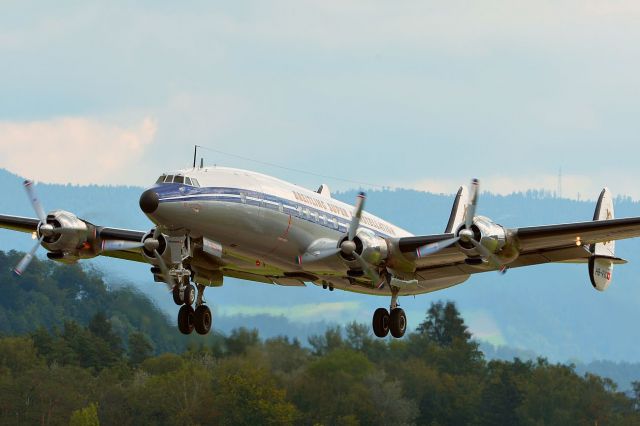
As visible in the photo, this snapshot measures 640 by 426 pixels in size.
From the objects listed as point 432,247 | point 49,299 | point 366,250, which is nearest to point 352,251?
point 366,250

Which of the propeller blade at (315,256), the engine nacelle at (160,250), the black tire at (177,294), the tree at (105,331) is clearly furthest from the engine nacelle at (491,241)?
the tree at (105,331)

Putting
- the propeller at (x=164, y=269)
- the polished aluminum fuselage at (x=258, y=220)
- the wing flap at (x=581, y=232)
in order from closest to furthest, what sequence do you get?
the polished aluminum fuselage at (x=258, y=220), the wing flap at (x=581, y=232), the propeller at (x=164, y=269)

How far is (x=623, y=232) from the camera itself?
35.1 metres

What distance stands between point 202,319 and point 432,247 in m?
6.90

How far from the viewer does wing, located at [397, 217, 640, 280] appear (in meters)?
35.0

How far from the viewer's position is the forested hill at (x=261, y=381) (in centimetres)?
7044

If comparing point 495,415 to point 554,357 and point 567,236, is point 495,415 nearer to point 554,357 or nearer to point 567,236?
point 567,236

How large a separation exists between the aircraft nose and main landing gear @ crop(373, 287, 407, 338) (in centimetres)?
881

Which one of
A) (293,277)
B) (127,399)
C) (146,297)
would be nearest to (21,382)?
(127,399)

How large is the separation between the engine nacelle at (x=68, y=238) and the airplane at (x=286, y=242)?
3cm

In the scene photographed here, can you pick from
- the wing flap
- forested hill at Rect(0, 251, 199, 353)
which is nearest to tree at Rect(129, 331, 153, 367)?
forested hill at Rect(0, 251, 199, 353)

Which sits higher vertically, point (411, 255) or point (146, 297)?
point (146, 297)

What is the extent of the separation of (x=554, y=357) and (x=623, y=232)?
158828mm

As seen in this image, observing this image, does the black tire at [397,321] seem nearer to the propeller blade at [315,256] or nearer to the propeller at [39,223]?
the propeller blade at [315,256]
